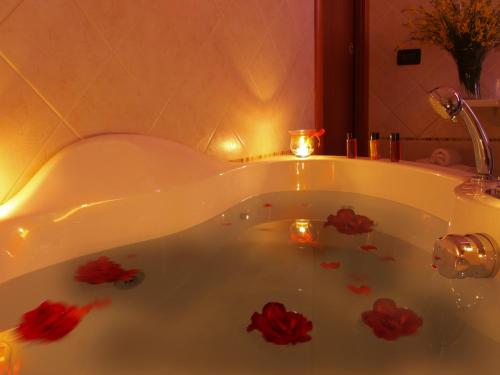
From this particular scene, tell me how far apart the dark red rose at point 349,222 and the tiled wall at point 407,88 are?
149cm

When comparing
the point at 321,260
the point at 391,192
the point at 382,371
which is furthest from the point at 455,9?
the point at 382,371

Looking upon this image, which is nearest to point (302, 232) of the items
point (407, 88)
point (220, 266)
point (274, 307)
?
point (220, 266)

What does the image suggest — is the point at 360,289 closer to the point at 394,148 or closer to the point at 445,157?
the point at 394,148

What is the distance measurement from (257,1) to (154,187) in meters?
1.15

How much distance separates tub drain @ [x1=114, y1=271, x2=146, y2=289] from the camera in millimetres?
729

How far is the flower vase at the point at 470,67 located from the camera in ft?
6.78

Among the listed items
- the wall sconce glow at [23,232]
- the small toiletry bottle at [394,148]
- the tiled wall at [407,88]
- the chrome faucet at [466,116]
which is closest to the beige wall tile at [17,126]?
the wall sconce glow at [23,232]

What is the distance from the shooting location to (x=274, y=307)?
64 centimetres

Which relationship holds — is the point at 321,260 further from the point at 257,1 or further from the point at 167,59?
the point at 257,1

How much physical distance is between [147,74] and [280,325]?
1.00 metres

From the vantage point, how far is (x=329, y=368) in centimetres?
47

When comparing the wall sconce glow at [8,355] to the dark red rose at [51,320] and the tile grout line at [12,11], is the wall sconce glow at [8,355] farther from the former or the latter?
the tile grout line at [12,11]

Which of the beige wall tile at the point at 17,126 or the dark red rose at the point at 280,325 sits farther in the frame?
the beige wall tile at the point at 17,126

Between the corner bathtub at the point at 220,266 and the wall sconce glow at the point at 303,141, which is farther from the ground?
the wall sconce glow at the point at 303,141
